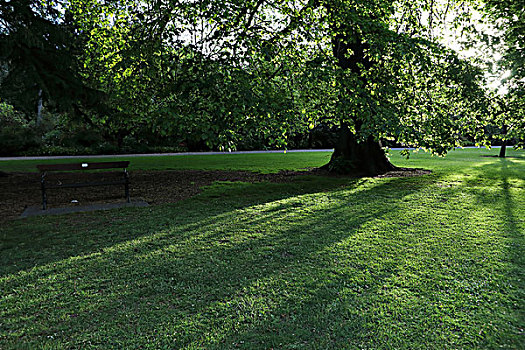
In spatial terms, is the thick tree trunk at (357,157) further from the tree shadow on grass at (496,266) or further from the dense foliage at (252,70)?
the tree shadow on grass at (496,266)

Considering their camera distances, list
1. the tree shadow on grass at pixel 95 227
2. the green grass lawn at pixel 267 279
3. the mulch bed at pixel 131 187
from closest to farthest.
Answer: the green grass lawn at pixel 267 279
the tree shadow on grass at pixel 95 227
the mulch bed at pixel 131 187

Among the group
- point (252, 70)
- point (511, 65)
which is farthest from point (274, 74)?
point (511, 65)

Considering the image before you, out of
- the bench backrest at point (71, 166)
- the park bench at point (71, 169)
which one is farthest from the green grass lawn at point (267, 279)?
the bench backrest at point (71, 166)

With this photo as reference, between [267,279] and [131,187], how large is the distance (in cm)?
737

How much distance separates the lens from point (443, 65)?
9297 mm

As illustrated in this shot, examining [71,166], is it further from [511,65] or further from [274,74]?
[511,65]

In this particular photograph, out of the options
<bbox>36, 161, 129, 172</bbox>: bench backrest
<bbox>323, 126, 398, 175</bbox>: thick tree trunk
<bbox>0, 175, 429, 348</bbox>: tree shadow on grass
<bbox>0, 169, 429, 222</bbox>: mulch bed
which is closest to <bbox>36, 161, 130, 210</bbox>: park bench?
<bbox>36, 161, 129, 172</bbox>: bench backrest

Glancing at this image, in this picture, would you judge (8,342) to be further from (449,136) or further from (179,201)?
(449,136)

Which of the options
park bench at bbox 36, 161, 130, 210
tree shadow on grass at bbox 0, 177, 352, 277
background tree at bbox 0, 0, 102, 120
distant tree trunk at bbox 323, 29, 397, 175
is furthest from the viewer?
distant tree trunk at bbox 323, 29, 397, 175

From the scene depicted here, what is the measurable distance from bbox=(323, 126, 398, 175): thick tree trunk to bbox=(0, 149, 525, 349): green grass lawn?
5563 millimetres

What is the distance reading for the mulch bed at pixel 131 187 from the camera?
7.95 m

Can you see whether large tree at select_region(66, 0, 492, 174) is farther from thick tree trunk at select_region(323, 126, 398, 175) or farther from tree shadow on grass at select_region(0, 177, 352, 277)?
thick tree trunk at select_region(323, 126, 398, 175)

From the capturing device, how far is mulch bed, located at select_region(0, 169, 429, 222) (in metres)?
7.95

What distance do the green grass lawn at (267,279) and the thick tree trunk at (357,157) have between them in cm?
556
